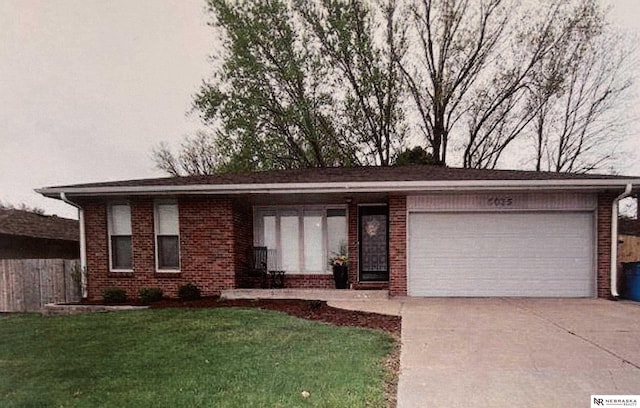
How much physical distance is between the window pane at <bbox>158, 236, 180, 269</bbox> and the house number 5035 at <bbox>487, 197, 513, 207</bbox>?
19.4 feet

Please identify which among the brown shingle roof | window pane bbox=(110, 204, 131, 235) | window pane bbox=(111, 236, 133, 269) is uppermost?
the brown shingle roof

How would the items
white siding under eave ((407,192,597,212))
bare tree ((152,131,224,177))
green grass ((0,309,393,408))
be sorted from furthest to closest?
1. bare tree ((152,131,224,177))
2. white siding under eave ((407,192,597,212))
3. green grass ((0,309,393,408))

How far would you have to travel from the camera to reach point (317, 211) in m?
8.91

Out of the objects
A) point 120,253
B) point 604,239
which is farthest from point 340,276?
point 604,239

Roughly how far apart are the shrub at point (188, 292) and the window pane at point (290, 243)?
1.92 meters

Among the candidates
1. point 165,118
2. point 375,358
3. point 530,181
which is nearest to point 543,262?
point 530,181

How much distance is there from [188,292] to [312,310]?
2638 mm

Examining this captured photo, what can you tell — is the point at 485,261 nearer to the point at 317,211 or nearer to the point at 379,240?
the point at 379,240

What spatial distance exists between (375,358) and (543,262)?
5.09 m

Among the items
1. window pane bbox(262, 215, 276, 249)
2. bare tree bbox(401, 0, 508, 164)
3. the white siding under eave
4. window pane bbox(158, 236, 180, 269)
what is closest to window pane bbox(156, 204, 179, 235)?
window pane bbox(158, 236, 180, 269)

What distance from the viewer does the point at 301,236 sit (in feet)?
29.2

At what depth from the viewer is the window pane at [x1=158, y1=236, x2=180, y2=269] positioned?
26.8 ft

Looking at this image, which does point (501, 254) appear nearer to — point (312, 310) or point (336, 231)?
point (336, 231)

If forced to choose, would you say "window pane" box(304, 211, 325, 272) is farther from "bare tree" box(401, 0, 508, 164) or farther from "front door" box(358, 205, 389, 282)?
"bare tree" box(401, 0, 508, 164)
